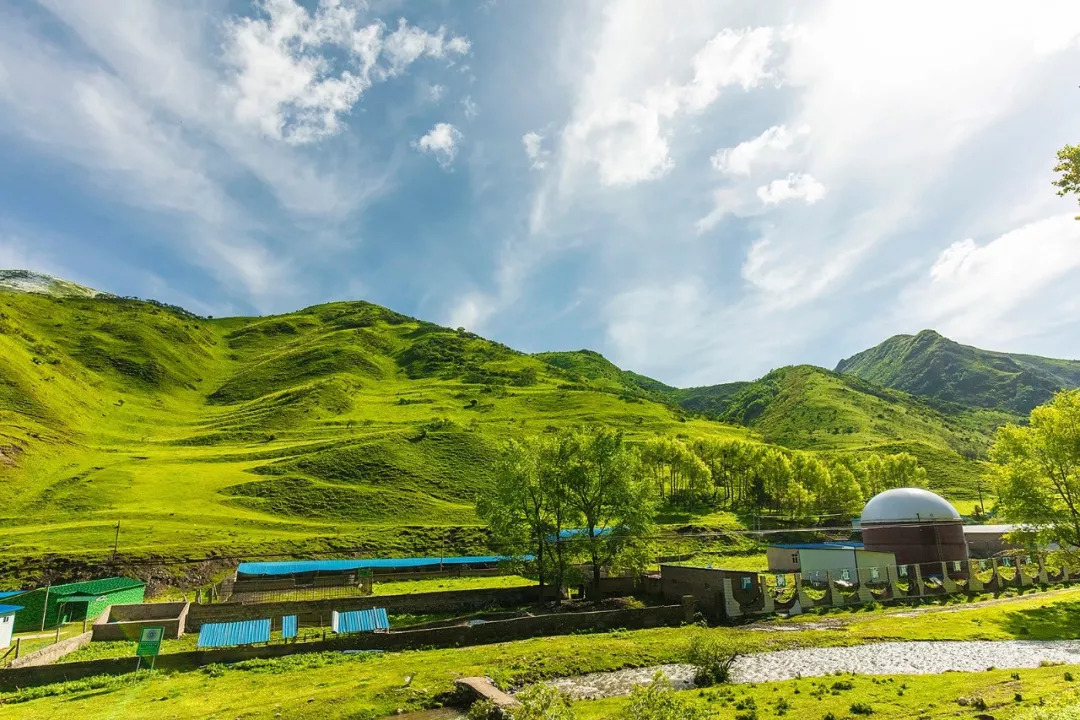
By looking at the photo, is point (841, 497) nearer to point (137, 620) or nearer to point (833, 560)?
point (833, 560)

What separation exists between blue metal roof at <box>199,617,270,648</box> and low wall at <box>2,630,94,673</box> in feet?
23.8

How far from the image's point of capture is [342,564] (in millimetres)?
63156

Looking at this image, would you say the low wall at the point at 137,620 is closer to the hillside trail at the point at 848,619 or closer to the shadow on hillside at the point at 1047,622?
the hillside trail at the point at 848,619

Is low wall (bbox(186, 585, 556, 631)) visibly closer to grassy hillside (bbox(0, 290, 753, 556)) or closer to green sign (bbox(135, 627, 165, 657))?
green sign (bbox(135, 627, 165, 657))

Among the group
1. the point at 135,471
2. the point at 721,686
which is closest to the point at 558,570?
the point at 721,686

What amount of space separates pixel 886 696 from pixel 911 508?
43.1 metres

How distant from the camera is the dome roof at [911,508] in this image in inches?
2201

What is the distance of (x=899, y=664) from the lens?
26750 millimetres

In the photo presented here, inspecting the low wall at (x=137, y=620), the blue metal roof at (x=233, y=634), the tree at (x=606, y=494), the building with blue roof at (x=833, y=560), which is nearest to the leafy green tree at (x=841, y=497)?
the building with blue roof at (x=833, y=560)

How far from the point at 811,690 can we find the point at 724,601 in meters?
19.6

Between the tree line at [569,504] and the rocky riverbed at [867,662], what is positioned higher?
the tree line at [569,504]

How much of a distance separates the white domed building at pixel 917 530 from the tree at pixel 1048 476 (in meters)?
10.7

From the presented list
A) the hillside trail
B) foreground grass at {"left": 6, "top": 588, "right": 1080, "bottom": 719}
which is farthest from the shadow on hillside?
the hillside trail

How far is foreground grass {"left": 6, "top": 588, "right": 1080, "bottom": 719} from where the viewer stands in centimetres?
2291
